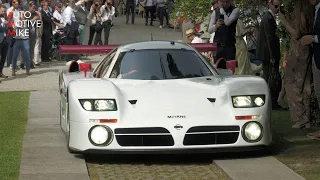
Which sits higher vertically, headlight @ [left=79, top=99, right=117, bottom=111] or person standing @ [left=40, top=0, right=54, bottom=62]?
headlight @ [left=79, top=99, right=117, bottom=111]

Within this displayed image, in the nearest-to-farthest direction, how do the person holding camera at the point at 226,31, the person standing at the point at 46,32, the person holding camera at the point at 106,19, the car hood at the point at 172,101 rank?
the car hood at the point at 172,101
the person holding camera at the point at 226,31
the person standing at the point at 46,32
the person holding camera at the point at 106,19

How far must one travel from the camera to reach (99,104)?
1048cm

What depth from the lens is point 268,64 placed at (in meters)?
15.9

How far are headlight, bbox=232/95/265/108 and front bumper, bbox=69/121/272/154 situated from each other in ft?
0.78

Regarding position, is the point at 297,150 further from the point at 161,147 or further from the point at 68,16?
the point at 68,16

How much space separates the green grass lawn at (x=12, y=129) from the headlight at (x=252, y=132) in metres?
2.49

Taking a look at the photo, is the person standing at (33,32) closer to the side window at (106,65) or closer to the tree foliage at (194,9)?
the tree foliage at (194,9)

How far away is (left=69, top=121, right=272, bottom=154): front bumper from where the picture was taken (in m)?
10.2

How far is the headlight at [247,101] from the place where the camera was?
34.8 feet

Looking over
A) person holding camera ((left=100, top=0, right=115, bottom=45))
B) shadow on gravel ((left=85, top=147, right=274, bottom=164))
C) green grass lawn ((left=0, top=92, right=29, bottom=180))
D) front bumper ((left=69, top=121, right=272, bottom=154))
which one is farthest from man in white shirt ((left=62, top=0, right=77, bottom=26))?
front bumper ((left=69, top=121, right=272, bottom=154))

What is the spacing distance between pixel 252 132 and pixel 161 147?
41.9 inches

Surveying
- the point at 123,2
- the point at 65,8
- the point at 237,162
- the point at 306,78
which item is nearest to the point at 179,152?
the point at 237,162

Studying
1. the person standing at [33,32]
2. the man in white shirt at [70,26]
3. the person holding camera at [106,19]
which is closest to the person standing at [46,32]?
the man in white shirt at [70,26]

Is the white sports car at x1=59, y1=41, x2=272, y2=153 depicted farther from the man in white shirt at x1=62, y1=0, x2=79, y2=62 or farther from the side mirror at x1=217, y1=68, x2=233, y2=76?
the man in white shirt at x1=62, y1=0, x2=79, y2=62
